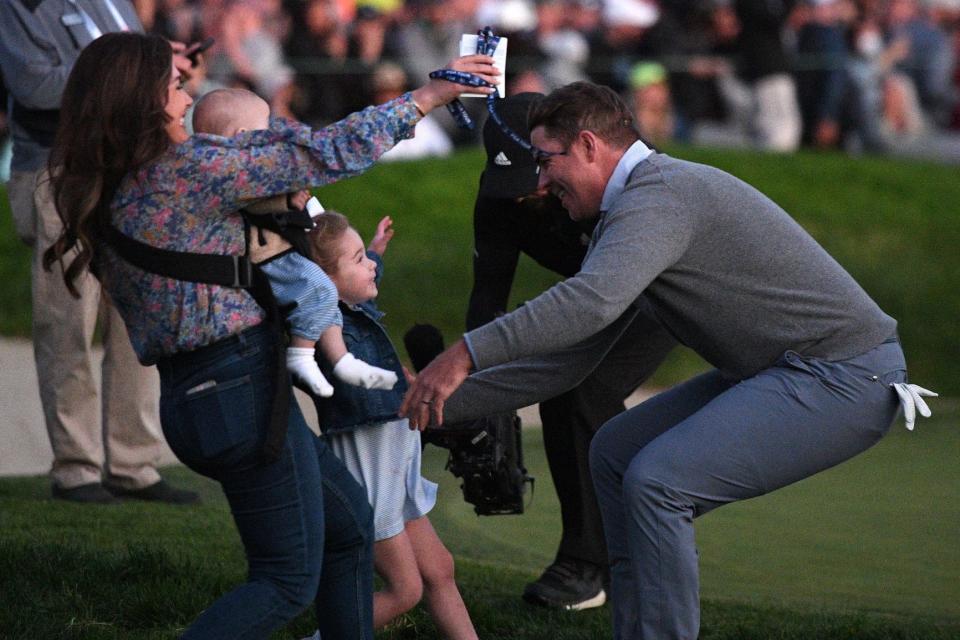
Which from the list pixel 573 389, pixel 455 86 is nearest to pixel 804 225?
pixel 573 389

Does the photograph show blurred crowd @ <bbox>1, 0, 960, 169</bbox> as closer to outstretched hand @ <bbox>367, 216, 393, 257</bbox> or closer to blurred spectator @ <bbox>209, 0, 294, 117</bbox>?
blurred spectator @ <bbox>209, 0, 294, 117</bbox>

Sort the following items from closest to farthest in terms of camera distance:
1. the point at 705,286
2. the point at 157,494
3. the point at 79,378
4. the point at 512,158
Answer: the point at 705,286 < the point at 512,158 < the point at 79,378 < the point at 157,494

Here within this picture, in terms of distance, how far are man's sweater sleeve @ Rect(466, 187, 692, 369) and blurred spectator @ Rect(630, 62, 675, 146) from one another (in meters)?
12.1

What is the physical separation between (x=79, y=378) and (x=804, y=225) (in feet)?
25.2

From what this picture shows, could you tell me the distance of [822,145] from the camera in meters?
17.7

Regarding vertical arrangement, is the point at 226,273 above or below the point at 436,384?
above

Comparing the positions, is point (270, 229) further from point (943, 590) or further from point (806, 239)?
point (943, 590)

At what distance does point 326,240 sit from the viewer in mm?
4527

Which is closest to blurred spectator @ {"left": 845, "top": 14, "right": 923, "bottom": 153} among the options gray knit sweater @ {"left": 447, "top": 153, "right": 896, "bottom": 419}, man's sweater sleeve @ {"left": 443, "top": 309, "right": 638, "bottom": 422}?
man's sweater sleeve @ {"left": 443, "top": 309, "right": 638, "bottom": 422}

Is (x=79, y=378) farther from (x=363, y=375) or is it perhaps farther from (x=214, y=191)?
(x=214, y=191)

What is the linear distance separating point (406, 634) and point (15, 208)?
2756 mm

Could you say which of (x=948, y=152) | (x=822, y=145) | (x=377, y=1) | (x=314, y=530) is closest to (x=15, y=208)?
(x=314, y=530)

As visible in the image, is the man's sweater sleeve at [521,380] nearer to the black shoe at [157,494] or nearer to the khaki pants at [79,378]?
the khaki pants at [79,378]

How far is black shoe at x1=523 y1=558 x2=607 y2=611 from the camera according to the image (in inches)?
213
